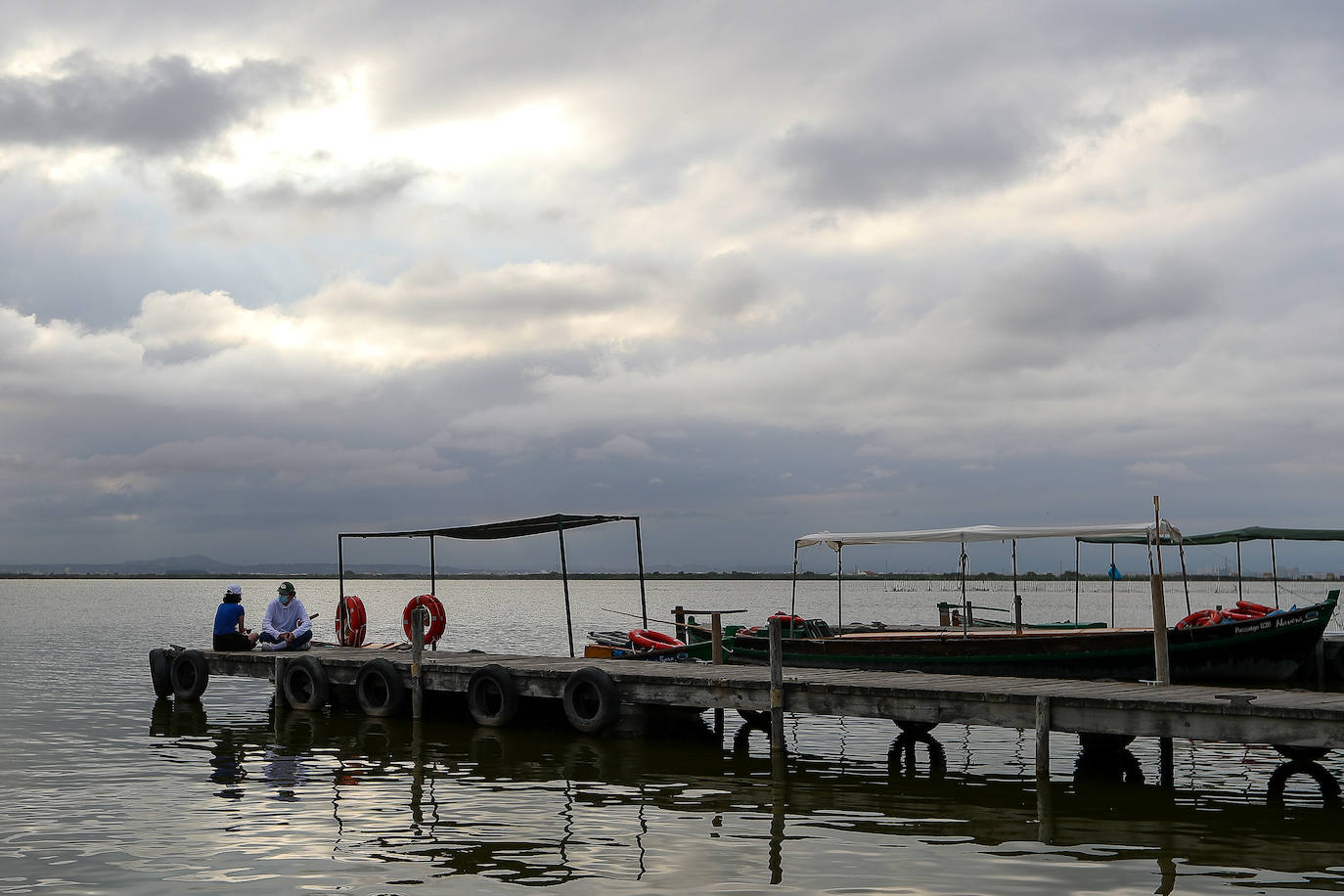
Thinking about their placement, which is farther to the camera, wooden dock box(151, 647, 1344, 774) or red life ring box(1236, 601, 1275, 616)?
red life ring box(1236, 601, 1275, 616)

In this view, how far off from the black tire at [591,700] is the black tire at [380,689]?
3.75 meters

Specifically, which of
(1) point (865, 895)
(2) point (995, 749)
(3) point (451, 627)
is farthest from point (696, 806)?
(3) point (451, 627)

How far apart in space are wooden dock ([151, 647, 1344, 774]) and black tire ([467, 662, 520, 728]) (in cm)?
3

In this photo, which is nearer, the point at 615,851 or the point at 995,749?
the point at 615,851

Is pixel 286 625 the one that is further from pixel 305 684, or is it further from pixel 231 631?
pixel 305 684

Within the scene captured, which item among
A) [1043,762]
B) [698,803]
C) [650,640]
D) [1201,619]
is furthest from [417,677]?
[1201,619]

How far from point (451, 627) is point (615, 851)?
50.6 metres

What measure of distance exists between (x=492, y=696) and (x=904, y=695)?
7.33 metres

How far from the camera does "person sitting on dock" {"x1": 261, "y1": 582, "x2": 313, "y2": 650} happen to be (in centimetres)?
2323

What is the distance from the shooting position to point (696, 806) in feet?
45.5

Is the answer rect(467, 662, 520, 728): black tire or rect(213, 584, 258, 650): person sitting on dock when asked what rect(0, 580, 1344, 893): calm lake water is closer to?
rect(467, 662, 520, 728): black tire

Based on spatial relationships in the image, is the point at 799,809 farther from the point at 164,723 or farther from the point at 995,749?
the point at 164,723

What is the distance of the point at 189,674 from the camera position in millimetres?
24609

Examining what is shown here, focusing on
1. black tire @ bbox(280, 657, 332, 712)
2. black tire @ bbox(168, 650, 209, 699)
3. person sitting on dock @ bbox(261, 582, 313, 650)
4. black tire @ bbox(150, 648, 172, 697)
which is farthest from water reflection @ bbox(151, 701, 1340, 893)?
black tire @ bbox(150, 648, 172, 697)
